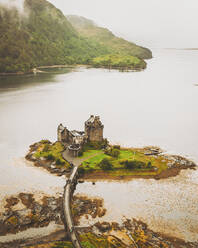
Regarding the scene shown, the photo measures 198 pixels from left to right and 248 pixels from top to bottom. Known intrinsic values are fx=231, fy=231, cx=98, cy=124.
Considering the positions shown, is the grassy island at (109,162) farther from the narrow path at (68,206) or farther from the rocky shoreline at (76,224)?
the rocky shoreline at (76,224)

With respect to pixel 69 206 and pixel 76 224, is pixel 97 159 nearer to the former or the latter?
pixel 69 206

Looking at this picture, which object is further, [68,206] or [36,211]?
[36,211]

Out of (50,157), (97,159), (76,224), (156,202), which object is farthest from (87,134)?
(76,224)

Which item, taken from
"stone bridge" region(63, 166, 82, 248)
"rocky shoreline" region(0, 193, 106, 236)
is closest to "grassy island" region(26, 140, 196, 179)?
"stone bridge" region(63, 166, 82, 248)

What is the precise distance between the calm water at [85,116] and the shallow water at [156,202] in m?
11.3

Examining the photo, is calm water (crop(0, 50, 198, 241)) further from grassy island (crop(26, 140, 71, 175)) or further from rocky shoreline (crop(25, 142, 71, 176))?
grassy island (crop(26, 140, 71, 175))

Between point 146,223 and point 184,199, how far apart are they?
12.4m

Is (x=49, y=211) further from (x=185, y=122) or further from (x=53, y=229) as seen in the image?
(x=185, y=122)

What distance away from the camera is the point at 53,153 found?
62125mm

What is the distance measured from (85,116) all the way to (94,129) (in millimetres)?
Result: 40921

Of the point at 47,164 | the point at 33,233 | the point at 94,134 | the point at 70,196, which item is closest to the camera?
the point at 33,233

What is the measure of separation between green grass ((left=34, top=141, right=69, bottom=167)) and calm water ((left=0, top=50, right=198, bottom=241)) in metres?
4.39

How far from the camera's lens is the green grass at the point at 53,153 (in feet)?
191

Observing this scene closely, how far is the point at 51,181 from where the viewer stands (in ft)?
176
